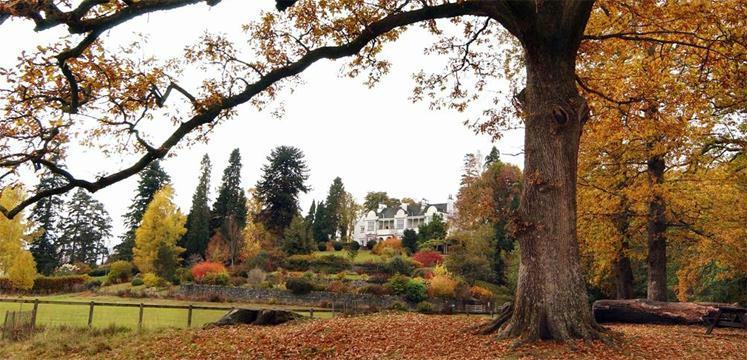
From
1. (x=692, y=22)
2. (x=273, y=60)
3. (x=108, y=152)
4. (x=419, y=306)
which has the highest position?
(x=692, y=22)

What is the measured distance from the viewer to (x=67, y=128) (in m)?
8.07

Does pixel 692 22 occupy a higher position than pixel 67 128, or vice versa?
pixel 692 22

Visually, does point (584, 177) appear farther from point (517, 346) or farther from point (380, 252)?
point (380, 252)

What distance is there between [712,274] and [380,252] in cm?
3477

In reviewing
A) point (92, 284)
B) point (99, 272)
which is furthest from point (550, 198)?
point (99, 272)

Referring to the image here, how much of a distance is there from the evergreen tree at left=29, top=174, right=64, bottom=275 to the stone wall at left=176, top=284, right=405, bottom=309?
24668 millimetres

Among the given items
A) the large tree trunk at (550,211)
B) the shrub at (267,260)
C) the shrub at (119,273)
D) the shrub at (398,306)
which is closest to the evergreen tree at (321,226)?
the shrub at (267,260)

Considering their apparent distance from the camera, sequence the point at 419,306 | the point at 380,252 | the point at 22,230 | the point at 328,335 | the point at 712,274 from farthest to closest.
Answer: the point at 380,252
the point at 22,230
the point at 419,306
the point at 712,274
the point at 328,335

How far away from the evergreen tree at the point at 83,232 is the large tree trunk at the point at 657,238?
61831 mm

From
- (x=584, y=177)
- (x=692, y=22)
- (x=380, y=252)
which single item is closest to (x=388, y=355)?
(x=692, y=22)

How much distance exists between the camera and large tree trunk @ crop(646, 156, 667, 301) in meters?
16.2

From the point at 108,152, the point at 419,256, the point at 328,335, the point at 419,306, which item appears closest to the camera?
the point at 108,152

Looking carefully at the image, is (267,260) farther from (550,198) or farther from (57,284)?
(550,198)

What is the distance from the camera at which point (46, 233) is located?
5312 centimetres
